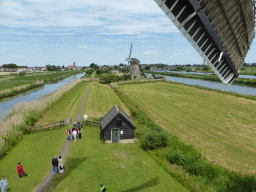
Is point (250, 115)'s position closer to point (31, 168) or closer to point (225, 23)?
point (225, 23)

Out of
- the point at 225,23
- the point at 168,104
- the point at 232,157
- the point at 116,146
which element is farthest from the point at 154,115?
the point at 225,23

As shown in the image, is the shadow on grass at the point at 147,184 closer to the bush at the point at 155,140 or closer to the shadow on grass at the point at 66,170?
the bush at the point at 155,140

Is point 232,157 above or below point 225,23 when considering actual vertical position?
below

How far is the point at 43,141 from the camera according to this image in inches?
816

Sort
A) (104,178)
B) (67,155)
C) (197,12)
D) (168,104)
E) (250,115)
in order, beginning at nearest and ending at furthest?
(197,12), (104,178), (67,155), (250,115), (168,104)

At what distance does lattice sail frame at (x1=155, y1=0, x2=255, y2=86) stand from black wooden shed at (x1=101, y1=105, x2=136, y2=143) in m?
15.0

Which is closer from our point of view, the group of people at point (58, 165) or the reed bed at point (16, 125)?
the group of people at point (58, 165)

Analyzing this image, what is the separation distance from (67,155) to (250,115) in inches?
1312

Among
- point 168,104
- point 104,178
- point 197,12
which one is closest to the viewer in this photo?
point 197,12

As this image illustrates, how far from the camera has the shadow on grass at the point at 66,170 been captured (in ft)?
40.4

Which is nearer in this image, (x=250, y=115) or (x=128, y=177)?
(x=128, y=177)

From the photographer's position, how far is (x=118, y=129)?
20.6 m

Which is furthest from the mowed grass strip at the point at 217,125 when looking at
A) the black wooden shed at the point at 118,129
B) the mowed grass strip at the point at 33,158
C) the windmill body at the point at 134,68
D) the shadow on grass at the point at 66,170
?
the windmill body at the point at 134,68

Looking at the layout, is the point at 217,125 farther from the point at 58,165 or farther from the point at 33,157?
the point at 33,157
